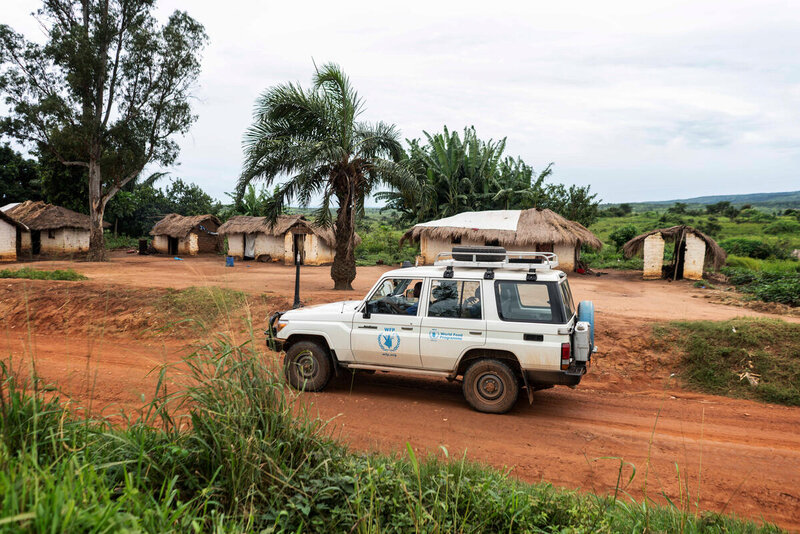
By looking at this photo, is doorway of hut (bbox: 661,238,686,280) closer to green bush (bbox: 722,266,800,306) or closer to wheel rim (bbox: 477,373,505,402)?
green bush (bbox: 722,266,800,306)

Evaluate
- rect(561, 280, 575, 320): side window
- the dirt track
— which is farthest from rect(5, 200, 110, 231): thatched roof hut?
rect(561, 280, 575, 320): side window

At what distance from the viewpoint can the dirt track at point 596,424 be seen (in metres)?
4.77

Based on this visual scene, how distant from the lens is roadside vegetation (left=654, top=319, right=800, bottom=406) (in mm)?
7715

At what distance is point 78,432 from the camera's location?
10.6 ft

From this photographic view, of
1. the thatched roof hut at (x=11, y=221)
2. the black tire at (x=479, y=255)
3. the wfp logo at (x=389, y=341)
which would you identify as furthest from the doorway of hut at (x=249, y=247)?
the black tire at (x=479, y=255)

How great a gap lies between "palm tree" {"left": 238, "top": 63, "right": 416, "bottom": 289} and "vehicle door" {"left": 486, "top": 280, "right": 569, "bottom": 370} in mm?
8540

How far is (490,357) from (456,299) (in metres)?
0.89

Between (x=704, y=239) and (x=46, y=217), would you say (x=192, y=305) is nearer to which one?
(x=704, y=239)

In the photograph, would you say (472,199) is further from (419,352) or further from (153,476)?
(153,476)

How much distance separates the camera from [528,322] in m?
6.33

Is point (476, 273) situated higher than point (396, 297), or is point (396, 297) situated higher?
point (476, 273)

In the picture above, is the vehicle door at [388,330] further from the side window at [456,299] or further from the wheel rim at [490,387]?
the wheel rim at [490,387]

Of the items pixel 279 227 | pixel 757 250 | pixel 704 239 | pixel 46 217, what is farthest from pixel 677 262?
pixel 46 217

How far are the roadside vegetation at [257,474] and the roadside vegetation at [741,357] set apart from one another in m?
4.79
